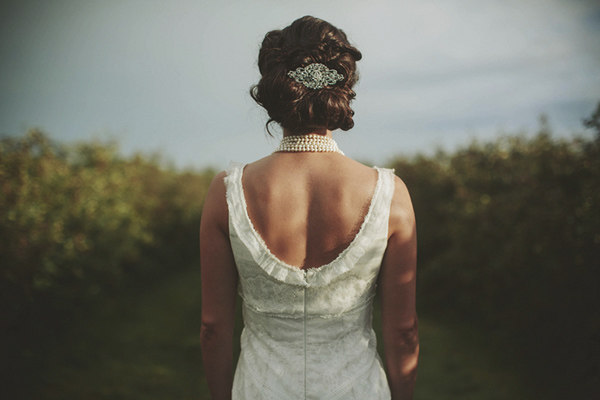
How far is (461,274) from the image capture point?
213 inches

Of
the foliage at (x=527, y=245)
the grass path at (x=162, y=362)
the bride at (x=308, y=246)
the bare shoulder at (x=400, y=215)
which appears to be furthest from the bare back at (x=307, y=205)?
the grass path at (x=162, y=362)

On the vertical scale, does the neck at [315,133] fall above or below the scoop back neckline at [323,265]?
above

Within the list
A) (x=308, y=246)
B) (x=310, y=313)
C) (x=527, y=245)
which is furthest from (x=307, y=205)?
(x=527, y=245)

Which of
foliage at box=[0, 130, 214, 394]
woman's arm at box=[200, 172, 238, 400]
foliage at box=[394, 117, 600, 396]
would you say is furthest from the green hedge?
foliage at box=[394, 117, 600, 396]

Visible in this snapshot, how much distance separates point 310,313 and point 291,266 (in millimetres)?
233

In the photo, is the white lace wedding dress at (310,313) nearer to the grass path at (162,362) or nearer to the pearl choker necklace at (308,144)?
the pearl choker necklace at (308,144)

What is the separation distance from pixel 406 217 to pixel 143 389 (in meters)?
4.05

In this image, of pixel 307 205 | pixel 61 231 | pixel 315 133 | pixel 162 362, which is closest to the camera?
pixel 307 205

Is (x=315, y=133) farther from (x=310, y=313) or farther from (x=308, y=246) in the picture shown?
(x=310, y=313)

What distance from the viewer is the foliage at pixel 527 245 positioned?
3.36 metres

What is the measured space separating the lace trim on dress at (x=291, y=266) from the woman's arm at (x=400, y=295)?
8 cm

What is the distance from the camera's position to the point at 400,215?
58.9 inches

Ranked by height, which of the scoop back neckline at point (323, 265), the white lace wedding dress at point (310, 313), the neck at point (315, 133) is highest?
the neck at point (315, 133)

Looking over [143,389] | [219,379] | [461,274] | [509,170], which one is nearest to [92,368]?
[143,389]
